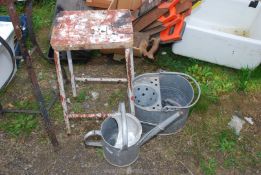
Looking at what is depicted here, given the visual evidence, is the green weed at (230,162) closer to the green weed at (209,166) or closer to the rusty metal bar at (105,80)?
the green weed at (209,166)

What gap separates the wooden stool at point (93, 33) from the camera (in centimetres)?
220

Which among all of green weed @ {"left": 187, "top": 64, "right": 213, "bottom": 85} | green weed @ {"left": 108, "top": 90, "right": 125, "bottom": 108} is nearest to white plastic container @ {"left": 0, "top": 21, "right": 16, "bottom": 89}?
green weed @ {"left": 108, "top": 90, "right": 125, "bottom": 108}

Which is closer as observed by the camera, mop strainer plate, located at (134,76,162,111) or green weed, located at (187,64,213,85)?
mop strainer plate, located at (134,76,162,111)

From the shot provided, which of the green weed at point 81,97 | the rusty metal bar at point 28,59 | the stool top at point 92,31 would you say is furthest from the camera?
the green weed at point 81,97

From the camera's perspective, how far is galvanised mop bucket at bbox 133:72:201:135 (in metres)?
2.55

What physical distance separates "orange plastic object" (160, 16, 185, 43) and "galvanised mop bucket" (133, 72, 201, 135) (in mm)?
494

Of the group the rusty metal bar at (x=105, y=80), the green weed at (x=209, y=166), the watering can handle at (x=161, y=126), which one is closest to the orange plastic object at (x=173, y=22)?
the rusty metal bar at (x=105, y=80)

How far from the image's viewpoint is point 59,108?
2.91m

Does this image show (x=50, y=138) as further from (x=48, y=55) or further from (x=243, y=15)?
(x=243, y=15)

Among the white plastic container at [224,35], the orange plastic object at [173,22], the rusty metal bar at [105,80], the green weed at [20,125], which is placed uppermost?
the orange plastic object at [173,22]

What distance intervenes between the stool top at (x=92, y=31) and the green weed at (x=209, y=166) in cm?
109

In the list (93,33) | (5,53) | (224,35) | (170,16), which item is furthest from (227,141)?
(5,53)

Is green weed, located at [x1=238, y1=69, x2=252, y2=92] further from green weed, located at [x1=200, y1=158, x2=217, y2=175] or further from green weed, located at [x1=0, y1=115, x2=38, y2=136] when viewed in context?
green weed, located at [x1=0, y1=115, x2=38, y2=136]

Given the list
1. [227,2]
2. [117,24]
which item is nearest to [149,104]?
[117,24]
